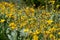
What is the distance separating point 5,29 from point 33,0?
3.81 m

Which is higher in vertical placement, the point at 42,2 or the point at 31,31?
the point at 31,31

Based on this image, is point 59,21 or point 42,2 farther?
point 42,2

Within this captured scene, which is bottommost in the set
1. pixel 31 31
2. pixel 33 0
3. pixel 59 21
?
pixel 33 0

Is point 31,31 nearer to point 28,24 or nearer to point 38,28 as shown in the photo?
point 38,28

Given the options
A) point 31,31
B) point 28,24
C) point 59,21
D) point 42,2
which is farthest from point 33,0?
point 31,31

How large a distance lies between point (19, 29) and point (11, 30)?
0.13 metres

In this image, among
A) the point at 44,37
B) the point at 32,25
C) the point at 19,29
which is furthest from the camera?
the point at 32,25

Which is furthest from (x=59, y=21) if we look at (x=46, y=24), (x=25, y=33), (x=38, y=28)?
(x=25, y=33)

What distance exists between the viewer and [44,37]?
315 centimetres

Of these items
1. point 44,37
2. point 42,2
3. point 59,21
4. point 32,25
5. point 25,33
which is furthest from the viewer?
point 42,2

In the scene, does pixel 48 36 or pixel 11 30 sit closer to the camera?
pixel 48 36

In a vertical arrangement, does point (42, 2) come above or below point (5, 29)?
below

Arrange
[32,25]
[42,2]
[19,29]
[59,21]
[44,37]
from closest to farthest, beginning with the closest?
[44,37]
[19,29]
[32,25]
[59,21]
[42,2]

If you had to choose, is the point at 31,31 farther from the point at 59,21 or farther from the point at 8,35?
the point at 59,21
